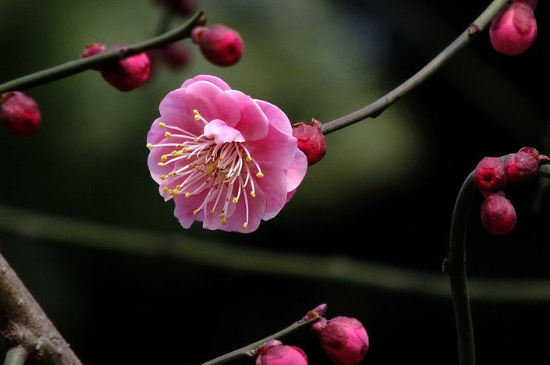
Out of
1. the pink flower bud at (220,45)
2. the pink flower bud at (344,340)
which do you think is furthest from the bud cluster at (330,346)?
the pink flower bud at (220,45)

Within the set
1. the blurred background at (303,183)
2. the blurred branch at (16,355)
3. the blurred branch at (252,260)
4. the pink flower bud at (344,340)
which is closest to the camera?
the blurred branch at (16,355)

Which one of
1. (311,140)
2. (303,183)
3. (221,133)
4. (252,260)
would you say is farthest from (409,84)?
(303,183)

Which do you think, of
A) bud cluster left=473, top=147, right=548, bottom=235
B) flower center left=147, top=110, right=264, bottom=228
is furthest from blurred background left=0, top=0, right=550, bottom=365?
bud cluster left=473, top=147, right=548, bottom=235

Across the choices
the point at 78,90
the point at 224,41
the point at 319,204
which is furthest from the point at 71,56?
the point at 224,41

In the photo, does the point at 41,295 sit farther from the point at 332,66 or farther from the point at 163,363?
the point at 332,66

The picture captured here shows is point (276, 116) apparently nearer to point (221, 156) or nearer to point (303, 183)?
point (221, 156)

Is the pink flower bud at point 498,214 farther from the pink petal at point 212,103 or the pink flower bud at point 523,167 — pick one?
the pink petal at point 212,103

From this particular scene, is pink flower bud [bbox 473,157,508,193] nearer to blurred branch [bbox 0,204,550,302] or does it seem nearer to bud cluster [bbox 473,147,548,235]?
bud cluster [bbox 473,147,548,235]
